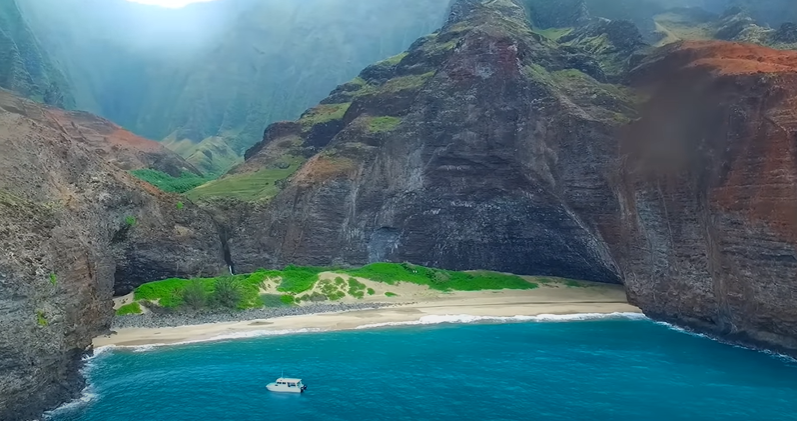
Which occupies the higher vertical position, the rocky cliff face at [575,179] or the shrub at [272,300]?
the rocky cliff face at [575,179]

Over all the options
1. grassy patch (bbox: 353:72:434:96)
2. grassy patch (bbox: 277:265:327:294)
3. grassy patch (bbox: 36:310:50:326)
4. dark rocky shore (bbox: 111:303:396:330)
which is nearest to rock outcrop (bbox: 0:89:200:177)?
grassy patch (bbox: 353:72:434:96)

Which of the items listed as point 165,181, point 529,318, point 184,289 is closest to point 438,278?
point 529,318

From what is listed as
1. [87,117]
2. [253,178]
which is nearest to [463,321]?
[253,178]

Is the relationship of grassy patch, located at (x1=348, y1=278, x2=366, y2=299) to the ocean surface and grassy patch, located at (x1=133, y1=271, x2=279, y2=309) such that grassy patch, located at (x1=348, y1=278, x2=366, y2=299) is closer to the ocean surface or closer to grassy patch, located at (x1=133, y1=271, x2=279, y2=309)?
grassy patch, located at (x1=133, y1=271, x2=279, y2=309)

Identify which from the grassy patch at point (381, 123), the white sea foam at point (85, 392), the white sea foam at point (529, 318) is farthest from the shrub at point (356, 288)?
the white sea foam at point (85, 392)

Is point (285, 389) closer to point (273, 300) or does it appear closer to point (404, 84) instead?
point (273, 300)

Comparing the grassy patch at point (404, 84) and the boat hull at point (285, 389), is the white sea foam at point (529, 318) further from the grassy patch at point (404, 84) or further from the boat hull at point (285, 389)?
the grassy patch at point (404, 84)

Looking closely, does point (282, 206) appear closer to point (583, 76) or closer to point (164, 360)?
point (164, 360)
